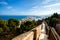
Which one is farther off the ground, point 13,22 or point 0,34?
point 13,22

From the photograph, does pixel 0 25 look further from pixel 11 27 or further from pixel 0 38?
pixel 0 38

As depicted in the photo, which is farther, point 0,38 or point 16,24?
point 16,24

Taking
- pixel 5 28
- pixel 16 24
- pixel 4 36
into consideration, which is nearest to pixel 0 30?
pixel 5 28

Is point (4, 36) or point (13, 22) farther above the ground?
point (13, 22)

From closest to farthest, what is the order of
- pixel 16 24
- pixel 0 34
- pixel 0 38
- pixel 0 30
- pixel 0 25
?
pixel 0 38 < pixel 0 34 < pixel 0 30 < pixel 0 25 < pixel 16 24

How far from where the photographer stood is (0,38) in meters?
31.4

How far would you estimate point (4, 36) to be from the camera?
3266 centimetres

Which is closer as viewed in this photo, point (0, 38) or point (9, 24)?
point (0, 38)

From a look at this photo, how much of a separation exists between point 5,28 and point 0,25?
2.76 metres

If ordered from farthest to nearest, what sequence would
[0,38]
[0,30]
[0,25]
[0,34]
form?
[0,25]
[0,30]
[0,34]
[0,38]

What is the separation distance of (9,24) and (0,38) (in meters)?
10.2

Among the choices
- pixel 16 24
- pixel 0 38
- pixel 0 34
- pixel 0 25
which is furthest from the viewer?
pixel 16 24

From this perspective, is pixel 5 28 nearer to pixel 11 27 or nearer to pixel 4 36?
pixel 11 27

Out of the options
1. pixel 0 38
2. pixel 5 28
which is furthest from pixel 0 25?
pixel 0 38
